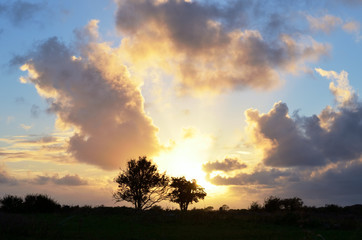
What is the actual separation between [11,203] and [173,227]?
2672cm

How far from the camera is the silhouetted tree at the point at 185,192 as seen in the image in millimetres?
63062

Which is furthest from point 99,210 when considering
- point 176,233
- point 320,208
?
point 320,208

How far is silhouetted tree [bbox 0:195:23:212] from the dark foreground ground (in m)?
11.0

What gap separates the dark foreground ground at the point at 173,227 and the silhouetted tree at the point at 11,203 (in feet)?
36.0

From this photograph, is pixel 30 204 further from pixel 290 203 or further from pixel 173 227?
pixel 290 203

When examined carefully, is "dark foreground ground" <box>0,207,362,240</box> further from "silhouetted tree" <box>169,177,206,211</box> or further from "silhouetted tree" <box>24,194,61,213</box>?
"silhouetted tree" <box>169,177,206,211</box>

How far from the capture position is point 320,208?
2066 inches

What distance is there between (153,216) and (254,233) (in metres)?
12.2

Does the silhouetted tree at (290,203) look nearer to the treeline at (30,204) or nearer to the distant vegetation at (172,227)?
the distant vegetation at (172,227)

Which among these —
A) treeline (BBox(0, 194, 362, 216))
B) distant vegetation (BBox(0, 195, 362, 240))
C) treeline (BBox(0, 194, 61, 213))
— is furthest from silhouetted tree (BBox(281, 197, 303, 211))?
treeline (BBox(0, 194, 61, 213))

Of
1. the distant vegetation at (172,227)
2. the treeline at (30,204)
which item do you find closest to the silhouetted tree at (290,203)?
the distant vegetation at (172,227)

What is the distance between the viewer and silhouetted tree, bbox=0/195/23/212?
44.9 meters

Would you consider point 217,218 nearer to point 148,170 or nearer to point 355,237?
point 355,237

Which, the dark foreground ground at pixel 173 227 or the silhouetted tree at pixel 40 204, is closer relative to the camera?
the dark foreground ground at pixel 173 227
